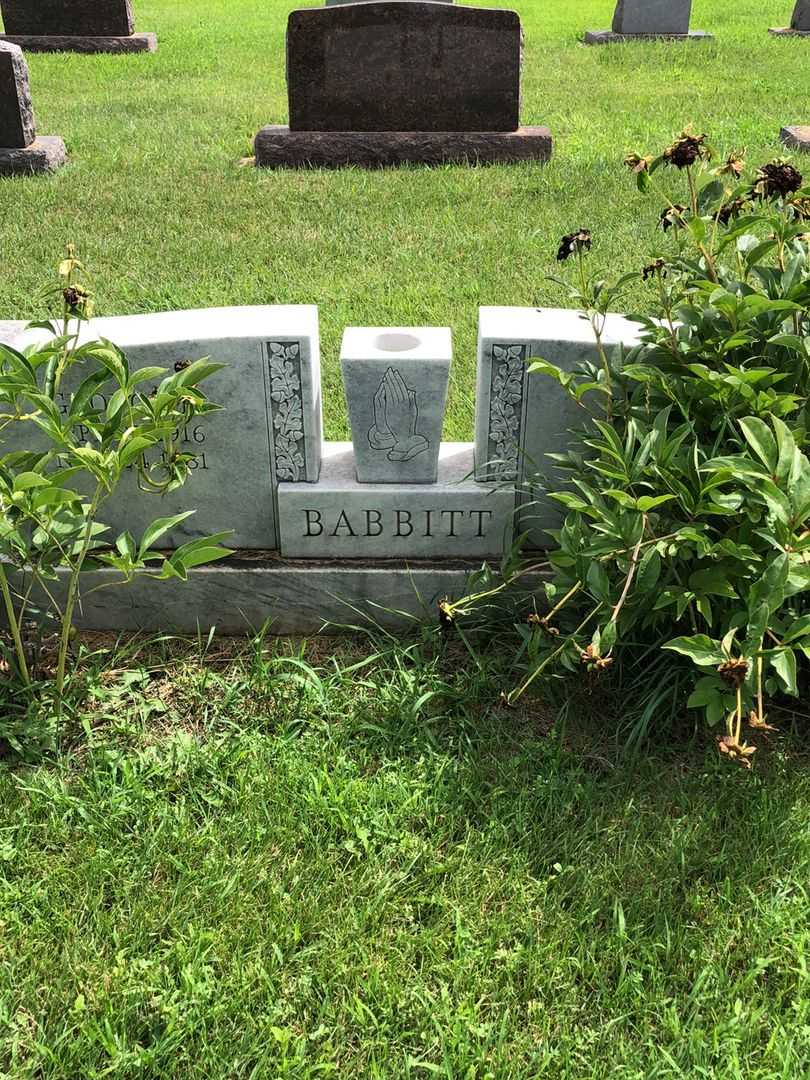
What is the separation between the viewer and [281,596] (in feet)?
9.25

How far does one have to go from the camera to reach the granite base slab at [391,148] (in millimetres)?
6523

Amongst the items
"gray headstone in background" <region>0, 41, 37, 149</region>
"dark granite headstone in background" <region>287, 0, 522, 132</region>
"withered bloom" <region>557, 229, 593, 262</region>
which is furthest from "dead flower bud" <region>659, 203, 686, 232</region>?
"gray headstone in background" <region>0, 41, 37, 149</region>

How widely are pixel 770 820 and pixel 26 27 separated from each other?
10.9 m

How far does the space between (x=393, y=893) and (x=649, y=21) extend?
10517mm

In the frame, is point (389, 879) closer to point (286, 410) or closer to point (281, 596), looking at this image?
point (281, 596)

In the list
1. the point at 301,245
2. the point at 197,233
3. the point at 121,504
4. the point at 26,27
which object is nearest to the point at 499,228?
the point at 301,245

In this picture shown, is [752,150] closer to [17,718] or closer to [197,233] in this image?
[197,233]

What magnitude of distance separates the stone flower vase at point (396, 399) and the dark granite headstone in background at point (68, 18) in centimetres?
925

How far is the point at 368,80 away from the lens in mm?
6551

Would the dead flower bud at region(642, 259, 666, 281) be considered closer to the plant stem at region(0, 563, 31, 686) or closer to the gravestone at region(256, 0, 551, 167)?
the plant stem at region(0, 563, 31, 686)

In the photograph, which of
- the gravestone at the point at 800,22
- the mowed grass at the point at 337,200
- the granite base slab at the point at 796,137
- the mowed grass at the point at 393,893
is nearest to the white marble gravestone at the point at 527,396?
the mowed grass at the point at 393,893

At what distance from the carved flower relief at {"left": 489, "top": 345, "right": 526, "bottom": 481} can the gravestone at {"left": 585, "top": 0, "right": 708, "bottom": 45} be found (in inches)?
360

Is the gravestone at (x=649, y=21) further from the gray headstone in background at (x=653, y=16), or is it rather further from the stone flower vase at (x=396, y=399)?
the stone flower vase at (x=396, y=399)

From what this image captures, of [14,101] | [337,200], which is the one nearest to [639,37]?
[337,200]
